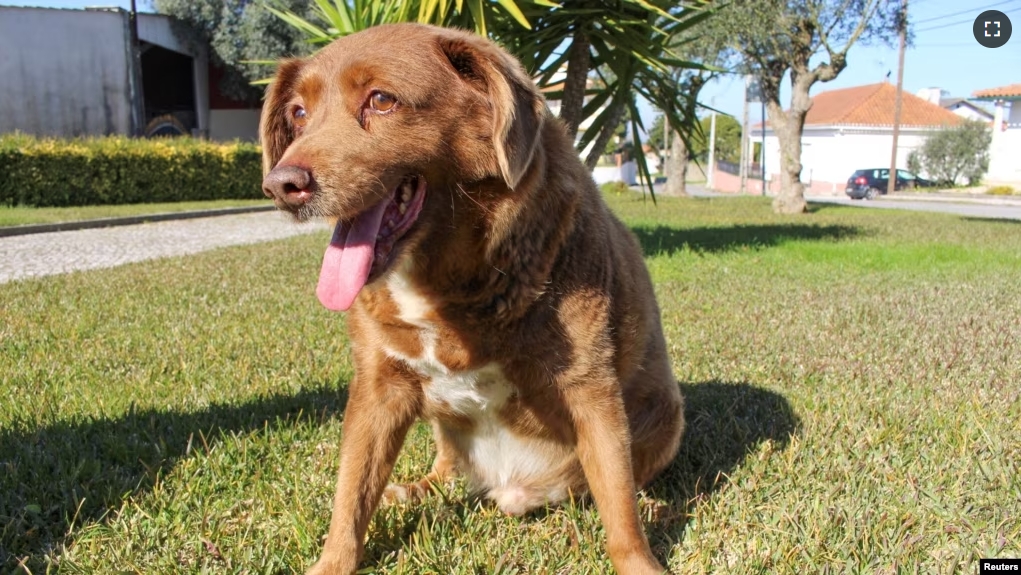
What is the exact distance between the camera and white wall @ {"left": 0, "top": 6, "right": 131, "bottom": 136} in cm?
2211

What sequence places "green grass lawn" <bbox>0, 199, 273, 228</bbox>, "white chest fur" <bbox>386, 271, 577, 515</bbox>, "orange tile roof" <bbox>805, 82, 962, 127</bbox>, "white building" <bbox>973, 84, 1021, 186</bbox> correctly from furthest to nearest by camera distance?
"orange tile roof" <bbox>805, 82, 962, 127</bbox> < "white building" <bbox>973, 84, 1021, 186</bbox> < "green grass lawn" <bbox>0, 199, 273, 228</bbox> < "white chest fur" <bbox>386, 271, 577, 515</bbox>

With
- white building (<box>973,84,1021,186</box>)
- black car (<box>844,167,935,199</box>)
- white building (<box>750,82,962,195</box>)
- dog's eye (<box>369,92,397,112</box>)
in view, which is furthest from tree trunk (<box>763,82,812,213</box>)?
white building (<box>750,82,962,195</box>)

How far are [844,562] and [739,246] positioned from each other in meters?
8.50

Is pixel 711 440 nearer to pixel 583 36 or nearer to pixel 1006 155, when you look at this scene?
pixel 583 36

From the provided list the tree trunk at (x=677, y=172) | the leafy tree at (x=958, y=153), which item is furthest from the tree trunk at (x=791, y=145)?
the leafy tree at (x=958, y=153)

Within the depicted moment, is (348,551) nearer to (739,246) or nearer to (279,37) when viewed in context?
(739,246)

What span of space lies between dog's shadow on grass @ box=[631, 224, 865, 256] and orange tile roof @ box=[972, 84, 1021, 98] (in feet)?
77.7

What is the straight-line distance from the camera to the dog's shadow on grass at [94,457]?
98.3 inches

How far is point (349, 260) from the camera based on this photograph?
2014mm

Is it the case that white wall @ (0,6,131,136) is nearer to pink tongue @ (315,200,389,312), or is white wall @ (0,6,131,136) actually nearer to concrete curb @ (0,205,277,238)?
concrete curb @ (0,205,277,238)

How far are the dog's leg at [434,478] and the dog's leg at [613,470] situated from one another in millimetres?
688

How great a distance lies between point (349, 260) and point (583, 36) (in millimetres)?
7189

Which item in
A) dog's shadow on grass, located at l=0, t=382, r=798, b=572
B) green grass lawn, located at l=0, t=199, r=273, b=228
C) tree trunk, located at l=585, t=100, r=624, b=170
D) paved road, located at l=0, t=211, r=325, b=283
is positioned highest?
tree trunk, located at l=585, t=100, r=624, b=170

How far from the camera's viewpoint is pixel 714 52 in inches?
813
